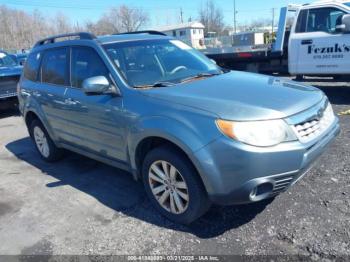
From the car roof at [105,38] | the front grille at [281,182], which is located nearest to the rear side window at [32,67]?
the car roof at [105,38]

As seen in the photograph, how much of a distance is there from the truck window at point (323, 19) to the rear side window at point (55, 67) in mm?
5592

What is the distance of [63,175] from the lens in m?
5.11

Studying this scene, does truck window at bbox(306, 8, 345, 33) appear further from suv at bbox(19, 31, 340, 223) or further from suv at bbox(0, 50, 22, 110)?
suv at bbox(0, 50, 22, 110)

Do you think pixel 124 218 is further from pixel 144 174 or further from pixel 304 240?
pixel 304 240

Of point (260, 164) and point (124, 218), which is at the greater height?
point (260, 164)

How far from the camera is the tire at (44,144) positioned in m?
5.48

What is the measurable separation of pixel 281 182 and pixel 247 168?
36 cm

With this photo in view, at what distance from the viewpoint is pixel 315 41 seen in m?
7.70

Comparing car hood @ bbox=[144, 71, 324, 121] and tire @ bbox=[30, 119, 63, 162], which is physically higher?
car hood @ bbox=[144, 71, 324, 121]

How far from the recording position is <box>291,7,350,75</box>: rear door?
7.36 m

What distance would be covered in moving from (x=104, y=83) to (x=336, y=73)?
5756 mm

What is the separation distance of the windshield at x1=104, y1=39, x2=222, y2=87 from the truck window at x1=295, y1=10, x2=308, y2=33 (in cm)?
438

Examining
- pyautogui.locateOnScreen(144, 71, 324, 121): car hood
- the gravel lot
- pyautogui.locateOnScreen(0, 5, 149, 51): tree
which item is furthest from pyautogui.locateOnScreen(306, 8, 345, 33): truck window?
pyautogui.locateOnScreen(0, 5, 149, 51): tree

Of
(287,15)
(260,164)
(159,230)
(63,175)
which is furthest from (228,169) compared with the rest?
(287,15)
